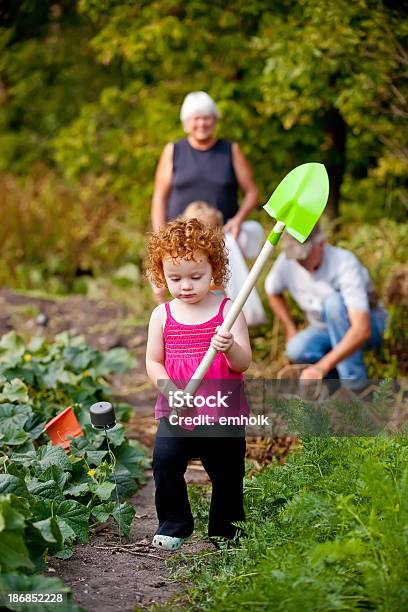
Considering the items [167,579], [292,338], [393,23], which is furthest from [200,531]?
[393,23]

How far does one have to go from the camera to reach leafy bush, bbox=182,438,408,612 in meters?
2.20

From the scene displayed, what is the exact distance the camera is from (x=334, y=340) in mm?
4582

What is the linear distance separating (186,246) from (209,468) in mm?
683

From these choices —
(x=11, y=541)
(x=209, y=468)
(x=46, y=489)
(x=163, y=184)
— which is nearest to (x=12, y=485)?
(x=46, y=489)

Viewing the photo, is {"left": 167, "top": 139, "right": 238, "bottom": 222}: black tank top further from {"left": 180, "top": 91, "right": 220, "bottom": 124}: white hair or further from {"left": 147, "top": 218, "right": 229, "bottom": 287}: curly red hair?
{"left": 147, "top": 218, "right": 229, "bottom": 287}: curly red hair

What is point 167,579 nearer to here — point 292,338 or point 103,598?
point 103,598

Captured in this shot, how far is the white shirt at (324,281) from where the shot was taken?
451 centimetres

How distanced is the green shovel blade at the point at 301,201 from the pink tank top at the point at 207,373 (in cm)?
32

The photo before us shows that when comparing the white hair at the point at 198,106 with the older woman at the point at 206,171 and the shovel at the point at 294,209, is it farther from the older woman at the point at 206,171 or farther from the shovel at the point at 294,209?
the shovel at the point at 294,209

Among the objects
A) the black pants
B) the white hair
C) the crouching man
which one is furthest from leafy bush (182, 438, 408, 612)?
the white hair

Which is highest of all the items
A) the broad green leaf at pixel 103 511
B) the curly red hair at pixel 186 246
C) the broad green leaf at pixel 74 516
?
the curly red hair at pixel 186 246

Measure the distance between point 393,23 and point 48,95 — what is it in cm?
636

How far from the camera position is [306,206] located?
9.29 feet

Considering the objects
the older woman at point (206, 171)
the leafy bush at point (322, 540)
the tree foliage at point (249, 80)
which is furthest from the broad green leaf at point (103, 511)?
the tree foliage at point (249, 80)
